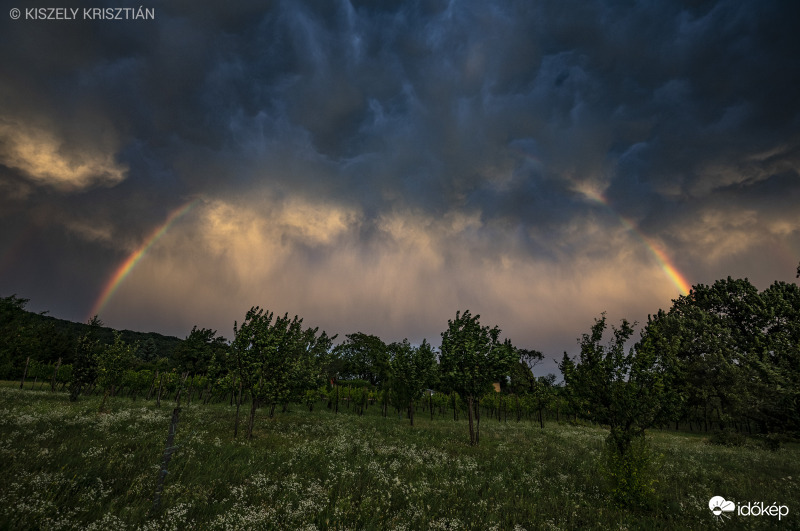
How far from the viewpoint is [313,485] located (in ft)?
40.0

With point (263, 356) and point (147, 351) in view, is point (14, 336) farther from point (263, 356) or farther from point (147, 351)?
point (147, 351)

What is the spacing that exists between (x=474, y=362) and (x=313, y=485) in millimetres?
14800

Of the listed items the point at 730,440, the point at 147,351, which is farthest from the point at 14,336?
the point at 147,351

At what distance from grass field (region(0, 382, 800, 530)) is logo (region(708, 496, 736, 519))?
0.27 meters

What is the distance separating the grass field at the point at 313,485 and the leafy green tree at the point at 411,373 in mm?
10945

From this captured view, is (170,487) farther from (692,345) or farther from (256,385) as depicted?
(692,345)

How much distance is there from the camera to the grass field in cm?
912

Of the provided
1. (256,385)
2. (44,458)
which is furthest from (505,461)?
(44,458)

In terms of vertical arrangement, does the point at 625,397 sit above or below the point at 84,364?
above

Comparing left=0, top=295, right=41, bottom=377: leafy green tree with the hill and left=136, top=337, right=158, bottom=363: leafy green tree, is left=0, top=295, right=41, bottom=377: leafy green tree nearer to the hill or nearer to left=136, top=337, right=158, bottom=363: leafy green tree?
the hill

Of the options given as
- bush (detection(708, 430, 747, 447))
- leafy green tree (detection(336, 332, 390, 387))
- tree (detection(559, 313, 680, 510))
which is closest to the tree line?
tree (detection(559, 313, 680, 510))


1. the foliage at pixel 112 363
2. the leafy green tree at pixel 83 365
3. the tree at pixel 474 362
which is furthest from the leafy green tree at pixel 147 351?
the tree at pixel 474 362

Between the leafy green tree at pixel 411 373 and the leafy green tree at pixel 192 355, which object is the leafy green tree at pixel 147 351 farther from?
the leafy green tree at pixel 411 373

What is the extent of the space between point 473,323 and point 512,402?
57921mm
